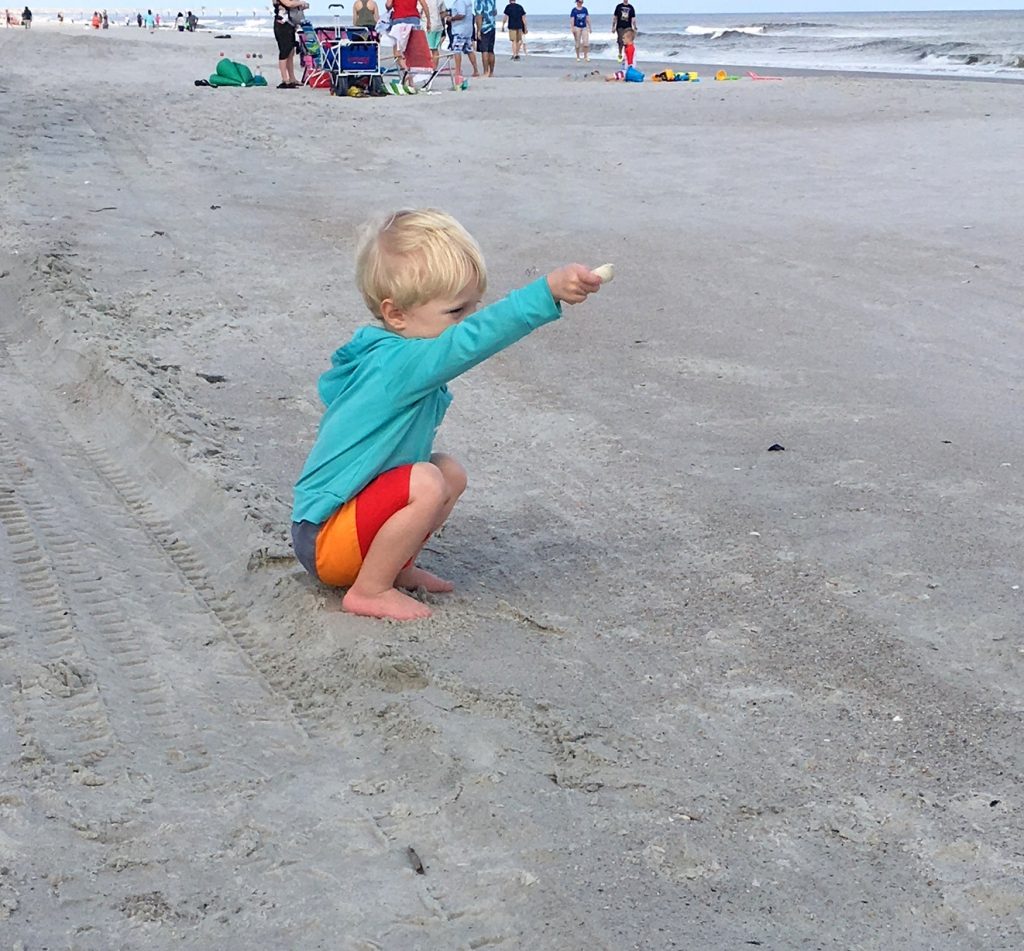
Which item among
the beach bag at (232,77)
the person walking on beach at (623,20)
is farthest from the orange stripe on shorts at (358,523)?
the person walking on beach at (623,20)

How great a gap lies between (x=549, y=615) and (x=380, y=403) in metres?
0.75

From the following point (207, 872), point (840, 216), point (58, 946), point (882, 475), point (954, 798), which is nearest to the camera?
point (58, 946)

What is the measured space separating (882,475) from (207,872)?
2938 millimetres

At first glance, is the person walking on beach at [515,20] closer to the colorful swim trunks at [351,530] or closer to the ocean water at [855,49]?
the ocean water at [855,49]

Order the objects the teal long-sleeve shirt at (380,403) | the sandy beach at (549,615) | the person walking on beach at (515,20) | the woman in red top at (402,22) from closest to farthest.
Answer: the sandy beach at (549,615) < the teal long-sleeve shirt at (380,403) < the woman in red top at (402,22) < the person walking on beach at (515,20)

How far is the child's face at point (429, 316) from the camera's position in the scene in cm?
335

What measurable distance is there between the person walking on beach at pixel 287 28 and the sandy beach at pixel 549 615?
948cm

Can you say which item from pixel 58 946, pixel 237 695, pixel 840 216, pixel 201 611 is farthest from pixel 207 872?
pixel 840 216

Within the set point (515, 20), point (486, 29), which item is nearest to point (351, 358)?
point (486, 29)

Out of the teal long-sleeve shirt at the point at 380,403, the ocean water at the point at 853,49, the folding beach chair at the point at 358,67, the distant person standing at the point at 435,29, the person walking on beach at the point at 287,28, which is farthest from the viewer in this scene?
the ocean water at the point at 853,49

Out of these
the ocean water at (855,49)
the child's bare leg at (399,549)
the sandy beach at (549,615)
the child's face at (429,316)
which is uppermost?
the child's face at (429,316)

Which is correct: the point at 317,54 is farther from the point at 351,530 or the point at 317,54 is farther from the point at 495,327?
the point at 495,327

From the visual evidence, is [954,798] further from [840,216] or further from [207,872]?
[840,216]

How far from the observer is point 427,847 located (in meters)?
2.45
